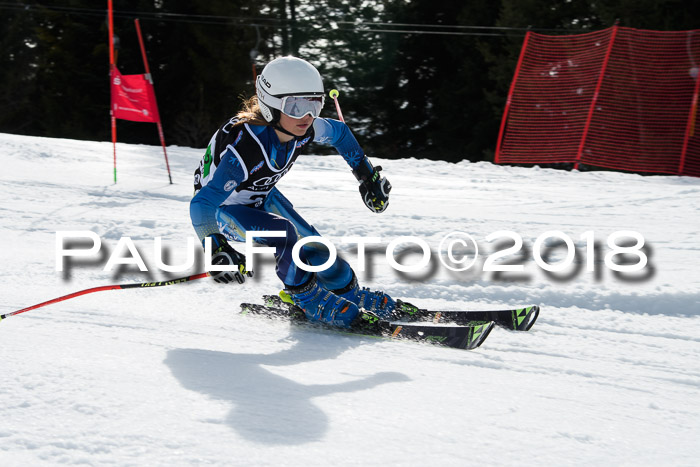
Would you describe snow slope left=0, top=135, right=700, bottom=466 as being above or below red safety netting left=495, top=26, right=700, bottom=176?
below

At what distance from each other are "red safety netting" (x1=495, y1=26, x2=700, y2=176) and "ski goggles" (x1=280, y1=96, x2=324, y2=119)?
7.86m

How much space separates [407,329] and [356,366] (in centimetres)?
61

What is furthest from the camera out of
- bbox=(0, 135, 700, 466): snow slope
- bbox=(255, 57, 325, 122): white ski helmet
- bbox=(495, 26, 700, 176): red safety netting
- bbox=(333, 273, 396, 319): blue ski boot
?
bbox=(495, 26, 700, 176): red safety netting

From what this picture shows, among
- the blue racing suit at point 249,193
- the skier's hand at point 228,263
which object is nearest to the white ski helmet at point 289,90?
the blue racing suit at point 249,193

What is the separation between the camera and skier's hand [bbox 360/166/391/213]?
13.4ft

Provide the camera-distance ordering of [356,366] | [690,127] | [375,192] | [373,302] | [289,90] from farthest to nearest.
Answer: [690,127]
[375,192]
[373,302]
[289,90]
[356,366]

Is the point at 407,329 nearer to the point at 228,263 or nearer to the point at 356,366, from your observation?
the point at 356,366

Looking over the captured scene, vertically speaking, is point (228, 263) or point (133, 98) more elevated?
point (133, 98)

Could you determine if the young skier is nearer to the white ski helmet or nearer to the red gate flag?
the white ski helmet

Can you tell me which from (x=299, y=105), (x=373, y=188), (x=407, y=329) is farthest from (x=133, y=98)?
(x=407, y=329)

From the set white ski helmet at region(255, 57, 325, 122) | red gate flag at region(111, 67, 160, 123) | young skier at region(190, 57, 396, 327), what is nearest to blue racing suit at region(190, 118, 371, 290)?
young skier at region(190, 57, 396, 327)

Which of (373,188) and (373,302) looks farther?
(373,188)

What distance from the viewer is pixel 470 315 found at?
3861mm

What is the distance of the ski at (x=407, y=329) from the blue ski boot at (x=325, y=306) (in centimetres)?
5
